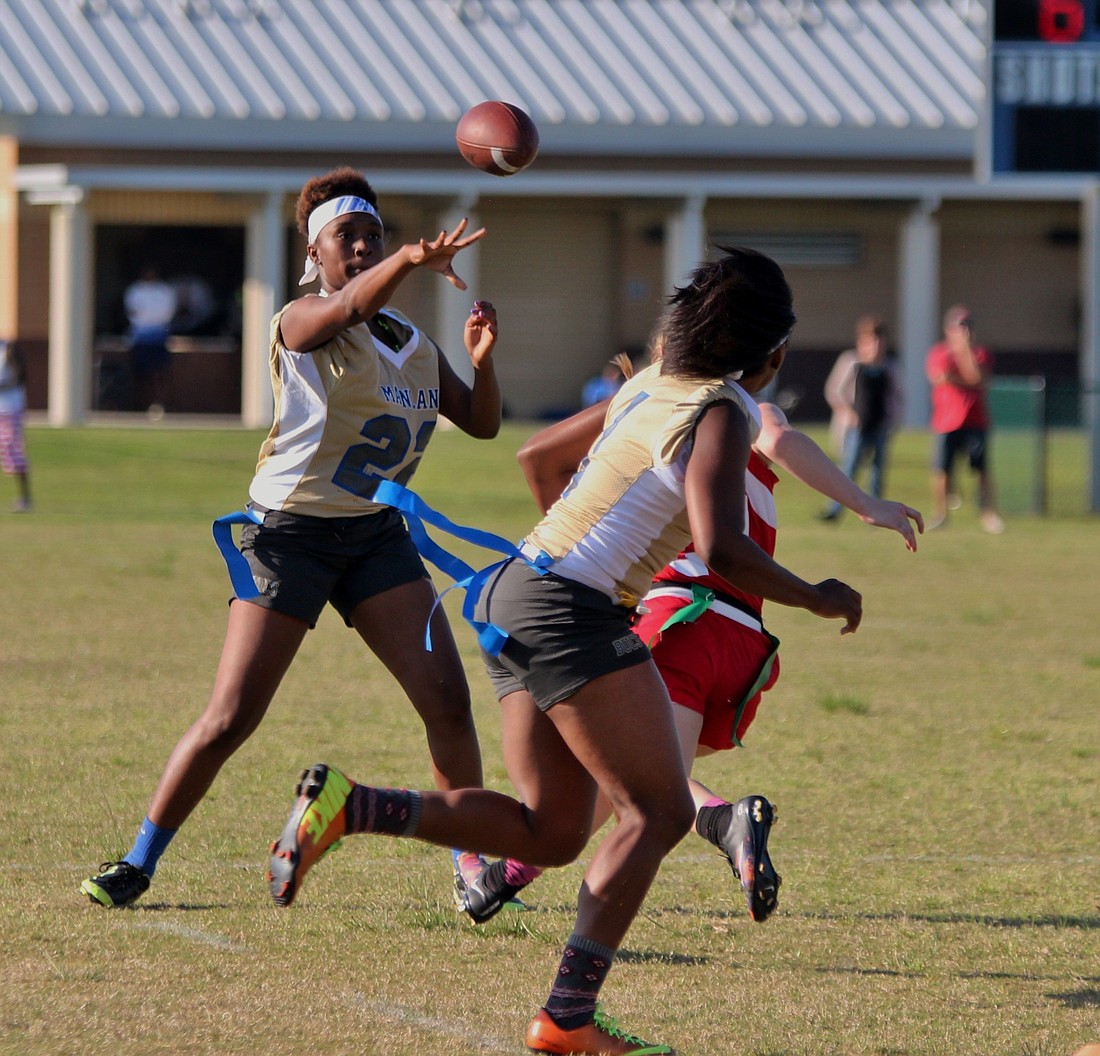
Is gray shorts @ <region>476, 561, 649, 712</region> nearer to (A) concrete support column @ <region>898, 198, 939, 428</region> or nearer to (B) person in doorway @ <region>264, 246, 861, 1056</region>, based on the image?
(B) person in doorway @ <region>264, 246, 861, 1056</region>

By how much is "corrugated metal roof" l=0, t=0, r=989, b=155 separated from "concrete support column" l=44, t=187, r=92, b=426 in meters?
1.90

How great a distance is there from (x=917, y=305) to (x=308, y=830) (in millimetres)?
28726

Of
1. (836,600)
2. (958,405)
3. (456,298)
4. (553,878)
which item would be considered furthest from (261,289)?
(836,600)

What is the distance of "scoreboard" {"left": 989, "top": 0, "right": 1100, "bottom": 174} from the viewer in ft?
58.0

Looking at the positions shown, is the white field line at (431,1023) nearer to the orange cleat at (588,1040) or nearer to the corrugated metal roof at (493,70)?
the orange cleat at (588,1040)

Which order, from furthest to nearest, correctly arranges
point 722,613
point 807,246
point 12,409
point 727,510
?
point 807,246, point 12,409, point 722,613, point 727,510

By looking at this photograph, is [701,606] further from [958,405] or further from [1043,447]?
[1043,447]

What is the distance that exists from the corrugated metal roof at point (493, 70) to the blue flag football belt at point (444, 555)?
2531cm

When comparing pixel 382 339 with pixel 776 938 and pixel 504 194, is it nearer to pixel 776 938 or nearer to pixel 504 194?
pixel 776 938

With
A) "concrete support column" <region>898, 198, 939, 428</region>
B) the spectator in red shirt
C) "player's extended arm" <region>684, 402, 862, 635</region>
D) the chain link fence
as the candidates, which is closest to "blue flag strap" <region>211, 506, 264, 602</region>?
"player's extended arm" <region>684, 402, 862, 635</region>

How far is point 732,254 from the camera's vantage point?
4520mm

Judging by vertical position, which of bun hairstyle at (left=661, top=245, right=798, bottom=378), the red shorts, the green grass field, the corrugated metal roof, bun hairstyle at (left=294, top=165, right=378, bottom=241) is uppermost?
the corrugated metal roof

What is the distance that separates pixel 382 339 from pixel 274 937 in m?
1.75

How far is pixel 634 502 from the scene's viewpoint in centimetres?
433
